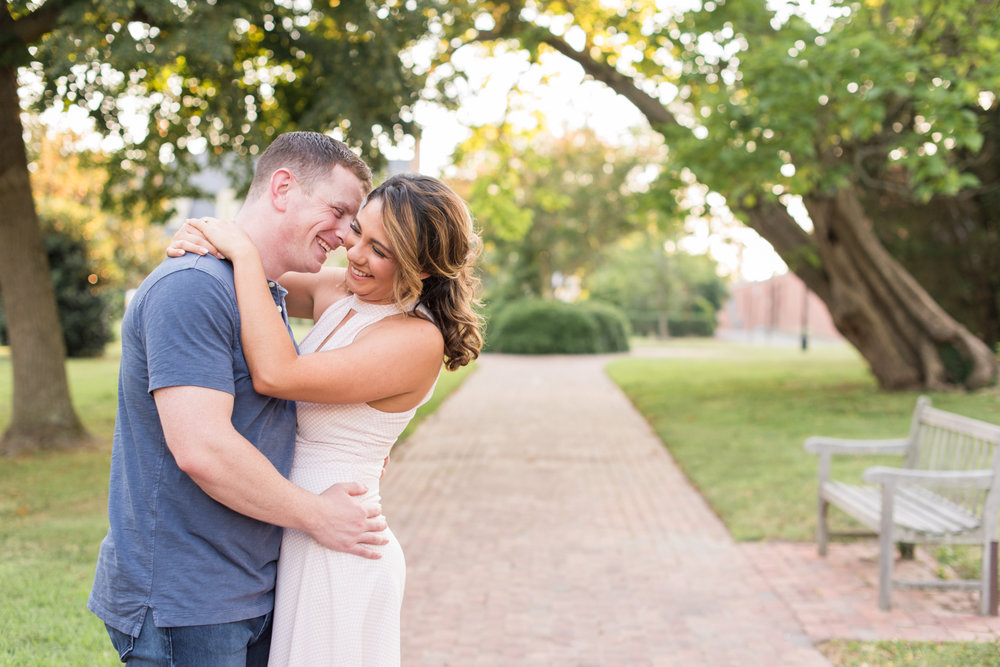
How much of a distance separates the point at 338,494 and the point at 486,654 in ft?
10.0

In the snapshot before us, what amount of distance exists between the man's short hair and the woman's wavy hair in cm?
14

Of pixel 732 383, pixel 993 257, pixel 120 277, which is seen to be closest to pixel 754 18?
pixel 993 257

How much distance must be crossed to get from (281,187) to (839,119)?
10733 mm

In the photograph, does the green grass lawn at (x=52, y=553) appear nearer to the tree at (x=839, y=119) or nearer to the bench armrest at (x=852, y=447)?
the bench armrest at (x=852, y=447)

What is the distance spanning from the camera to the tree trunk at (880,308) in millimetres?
16188

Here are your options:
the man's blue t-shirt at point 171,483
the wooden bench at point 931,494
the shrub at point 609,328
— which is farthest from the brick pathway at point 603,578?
the shrub at point 609,328

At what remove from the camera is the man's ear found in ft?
7.13

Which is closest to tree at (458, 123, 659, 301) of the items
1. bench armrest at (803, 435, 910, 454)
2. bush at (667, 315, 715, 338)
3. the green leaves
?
bush at (667, 315, 715, 338)

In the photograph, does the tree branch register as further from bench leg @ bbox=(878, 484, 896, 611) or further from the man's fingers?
the man's fingers

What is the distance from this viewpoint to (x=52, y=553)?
6195 millimetres

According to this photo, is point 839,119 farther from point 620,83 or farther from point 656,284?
point 656,284

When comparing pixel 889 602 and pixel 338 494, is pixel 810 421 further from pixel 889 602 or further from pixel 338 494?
pixel 338 494

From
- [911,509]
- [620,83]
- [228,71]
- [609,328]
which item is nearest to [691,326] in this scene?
[609,328]

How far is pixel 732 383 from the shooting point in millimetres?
19875
